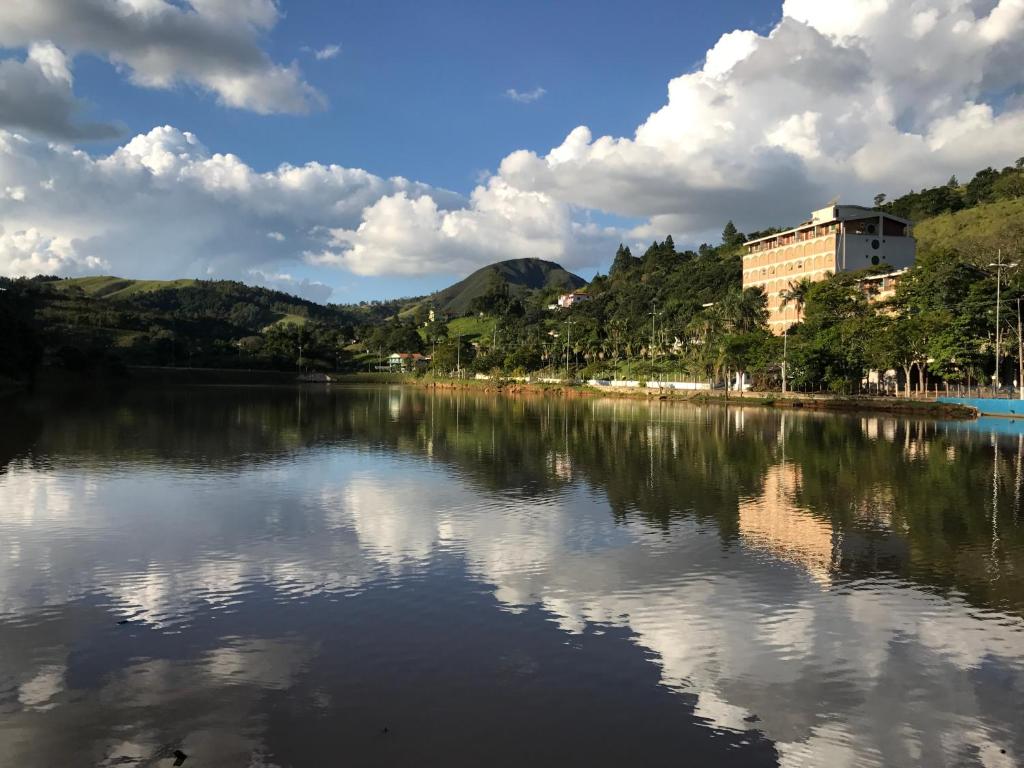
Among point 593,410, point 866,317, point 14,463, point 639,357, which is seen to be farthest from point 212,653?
point 639,357

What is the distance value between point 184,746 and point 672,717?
5701mm

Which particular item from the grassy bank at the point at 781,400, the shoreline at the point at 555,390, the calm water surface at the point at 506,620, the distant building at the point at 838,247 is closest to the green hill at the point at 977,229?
the distant building at the point at 838,247

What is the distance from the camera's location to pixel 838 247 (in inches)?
4498

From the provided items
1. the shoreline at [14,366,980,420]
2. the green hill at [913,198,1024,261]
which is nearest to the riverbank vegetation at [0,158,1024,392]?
the green hill at [913,198,1024,261]

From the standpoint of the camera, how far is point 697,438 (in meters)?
45.5

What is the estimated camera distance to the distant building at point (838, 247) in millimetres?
115062

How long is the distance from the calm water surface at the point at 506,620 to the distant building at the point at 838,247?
3797 inches

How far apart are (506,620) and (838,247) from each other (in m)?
117

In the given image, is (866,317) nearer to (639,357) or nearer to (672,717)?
(639,357)

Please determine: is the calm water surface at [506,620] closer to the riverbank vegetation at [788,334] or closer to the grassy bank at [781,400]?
the grassy bank at [781,400]

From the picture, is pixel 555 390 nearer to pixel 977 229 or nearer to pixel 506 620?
pixel 977 229

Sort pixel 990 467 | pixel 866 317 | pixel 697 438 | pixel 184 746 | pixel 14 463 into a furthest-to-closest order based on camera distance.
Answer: pixel 866 317 → pixel 697 438 → pixel 990 467 → pixel 14 463 → pixel 184 746

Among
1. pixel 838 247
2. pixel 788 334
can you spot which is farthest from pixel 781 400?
pixel 838 247

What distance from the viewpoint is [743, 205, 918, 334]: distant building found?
11506 cm
